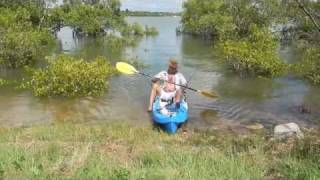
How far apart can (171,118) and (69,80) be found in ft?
19.4

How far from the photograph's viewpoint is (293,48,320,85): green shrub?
66.6 feet

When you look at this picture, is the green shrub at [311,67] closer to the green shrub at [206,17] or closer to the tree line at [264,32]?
the tree line at [264,32]

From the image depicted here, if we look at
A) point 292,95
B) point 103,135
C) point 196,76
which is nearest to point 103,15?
point 196,76

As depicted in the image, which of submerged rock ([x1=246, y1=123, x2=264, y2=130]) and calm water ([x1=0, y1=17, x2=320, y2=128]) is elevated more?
submerged rock ([x1=246, y1=123, x2=264, y2=130])

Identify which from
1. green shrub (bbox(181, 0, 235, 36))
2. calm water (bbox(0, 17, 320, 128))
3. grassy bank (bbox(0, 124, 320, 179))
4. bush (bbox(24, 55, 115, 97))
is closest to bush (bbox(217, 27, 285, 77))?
calm water (bbox(0, 17, 320, 128))

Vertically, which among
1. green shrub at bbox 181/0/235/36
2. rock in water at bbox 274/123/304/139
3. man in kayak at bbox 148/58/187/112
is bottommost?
green shrub at bbox 181/0/235/36

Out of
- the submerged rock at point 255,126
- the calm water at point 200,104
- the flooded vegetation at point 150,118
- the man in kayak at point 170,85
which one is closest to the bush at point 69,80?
the flooded vegetation at point 150,118

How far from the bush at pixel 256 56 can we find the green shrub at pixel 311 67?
103cm

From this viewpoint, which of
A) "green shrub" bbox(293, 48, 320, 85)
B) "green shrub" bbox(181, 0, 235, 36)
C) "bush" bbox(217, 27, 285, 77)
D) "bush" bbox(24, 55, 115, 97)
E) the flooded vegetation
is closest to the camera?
the flooded vegetation

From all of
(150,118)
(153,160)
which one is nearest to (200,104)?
(150,118)

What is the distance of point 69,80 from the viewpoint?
17938 millimetres

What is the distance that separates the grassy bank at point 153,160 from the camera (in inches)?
256

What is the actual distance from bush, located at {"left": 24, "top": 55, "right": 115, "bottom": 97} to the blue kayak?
14.9 ft

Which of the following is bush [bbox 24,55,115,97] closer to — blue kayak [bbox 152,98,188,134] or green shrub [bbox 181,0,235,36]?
blue kayak [bbox 152,98,188,134]
